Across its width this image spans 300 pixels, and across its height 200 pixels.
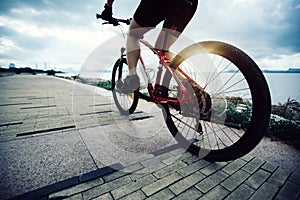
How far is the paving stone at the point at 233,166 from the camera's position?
1323 millimetres

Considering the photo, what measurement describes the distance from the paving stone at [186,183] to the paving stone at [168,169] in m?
0.13

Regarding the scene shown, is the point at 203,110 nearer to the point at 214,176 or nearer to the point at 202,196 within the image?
the point at 214,176

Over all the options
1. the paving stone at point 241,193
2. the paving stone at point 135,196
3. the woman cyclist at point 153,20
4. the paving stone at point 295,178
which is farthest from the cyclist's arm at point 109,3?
the paving stone at point 295,178

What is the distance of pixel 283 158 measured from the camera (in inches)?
60.3

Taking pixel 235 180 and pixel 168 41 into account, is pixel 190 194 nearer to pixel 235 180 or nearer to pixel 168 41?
pixel 235 180

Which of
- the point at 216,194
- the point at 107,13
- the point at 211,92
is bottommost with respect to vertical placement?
the point at 216,194

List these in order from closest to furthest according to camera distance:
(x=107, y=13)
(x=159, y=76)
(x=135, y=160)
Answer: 1. (x=135, y=160)
2. (x=159, y=76)
3. (x=107, y=13)

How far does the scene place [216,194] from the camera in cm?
107

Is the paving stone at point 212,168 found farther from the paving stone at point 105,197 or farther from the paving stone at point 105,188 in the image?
the paving stone at point 105,197

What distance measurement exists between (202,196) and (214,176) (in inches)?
10.3

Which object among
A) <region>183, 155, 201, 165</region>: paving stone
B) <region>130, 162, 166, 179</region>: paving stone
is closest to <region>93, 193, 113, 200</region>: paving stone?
<region>130, 162, 166, 179</region>: paving stone

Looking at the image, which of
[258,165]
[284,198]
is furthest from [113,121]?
[284,198]

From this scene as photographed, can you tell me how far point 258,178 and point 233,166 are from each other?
0.65 ft

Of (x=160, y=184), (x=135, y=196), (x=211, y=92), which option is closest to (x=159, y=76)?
(x=211, y=92)
